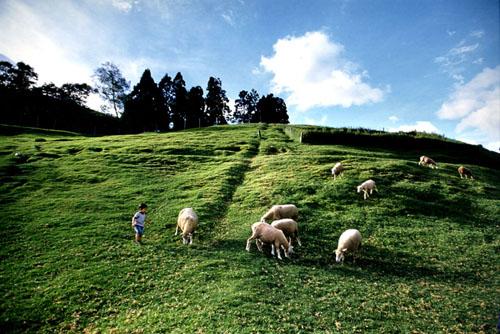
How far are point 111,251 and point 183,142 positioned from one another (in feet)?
136

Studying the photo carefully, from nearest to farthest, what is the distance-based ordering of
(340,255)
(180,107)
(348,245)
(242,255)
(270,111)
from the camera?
(340,255) → (348,245) → (242,255) → (180,107) → (270,111)

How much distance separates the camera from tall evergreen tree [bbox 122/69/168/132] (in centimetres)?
8938

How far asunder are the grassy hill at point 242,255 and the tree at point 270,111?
86.5m

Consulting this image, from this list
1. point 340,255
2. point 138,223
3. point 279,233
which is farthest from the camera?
point 138,223

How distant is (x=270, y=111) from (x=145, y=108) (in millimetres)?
53417

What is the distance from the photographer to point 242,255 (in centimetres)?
1805

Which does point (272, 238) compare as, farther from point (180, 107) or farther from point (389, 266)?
point (180, 107)

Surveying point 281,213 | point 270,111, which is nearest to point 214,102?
point 270,111

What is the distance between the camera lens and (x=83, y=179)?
117ft

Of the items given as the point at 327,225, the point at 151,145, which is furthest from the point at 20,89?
the point at 327,225

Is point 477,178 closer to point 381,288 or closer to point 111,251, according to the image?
point 381,288

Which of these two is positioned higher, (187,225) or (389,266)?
(187,225)

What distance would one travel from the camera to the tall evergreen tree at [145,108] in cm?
8938

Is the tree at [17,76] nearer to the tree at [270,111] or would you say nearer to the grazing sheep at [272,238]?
the tree at [270,111]
